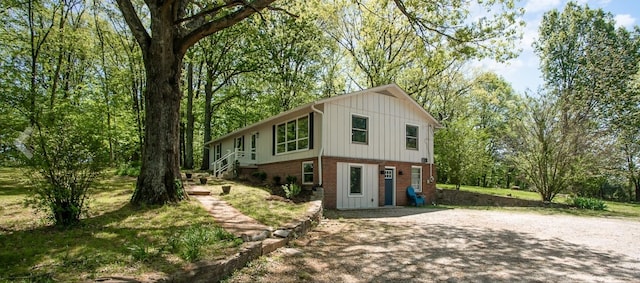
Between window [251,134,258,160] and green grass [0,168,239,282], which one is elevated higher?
window [251,134,258,160]

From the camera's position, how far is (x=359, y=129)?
14086 mm

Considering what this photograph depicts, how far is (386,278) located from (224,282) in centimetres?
213

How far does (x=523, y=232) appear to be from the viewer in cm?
832

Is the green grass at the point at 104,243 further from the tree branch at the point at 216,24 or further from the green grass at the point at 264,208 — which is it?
the tree branch at the point at 216,24

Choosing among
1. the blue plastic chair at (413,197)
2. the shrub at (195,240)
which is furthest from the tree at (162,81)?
the blue plastic chair at (413,197)

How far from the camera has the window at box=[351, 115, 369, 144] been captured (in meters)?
13.9

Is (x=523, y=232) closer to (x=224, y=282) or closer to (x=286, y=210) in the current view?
(x=286, y=210)

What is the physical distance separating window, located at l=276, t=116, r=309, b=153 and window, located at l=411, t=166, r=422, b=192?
583cm

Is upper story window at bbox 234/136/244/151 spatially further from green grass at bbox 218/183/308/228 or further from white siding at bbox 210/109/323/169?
green grass at bbox 218/183/308/228

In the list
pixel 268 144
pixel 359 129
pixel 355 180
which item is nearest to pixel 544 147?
pixel 359 129

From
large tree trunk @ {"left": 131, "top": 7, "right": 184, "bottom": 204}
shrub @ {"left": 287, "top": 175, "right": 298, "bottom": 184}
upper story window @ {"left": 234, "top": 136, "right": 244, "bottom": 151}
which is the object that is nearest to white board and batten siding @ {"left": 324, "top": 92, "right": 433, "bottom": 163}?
shrub @ {"left": 287, "top": 175, "right": 298, "bottom": 184}

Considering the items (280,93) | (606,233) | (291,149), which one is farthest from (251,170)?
(606,233)

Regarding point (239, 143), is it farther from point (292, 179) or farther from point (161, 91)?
point (161, 91)

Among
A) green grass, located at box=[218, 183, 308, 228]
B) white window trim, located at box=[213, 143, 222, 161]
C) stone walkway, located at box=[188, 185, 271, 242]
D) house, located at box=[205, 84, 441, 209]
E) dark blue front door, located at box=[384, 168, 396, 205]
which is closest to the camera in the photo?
stone walkway, located at box=[188, 185, 271, 242]
